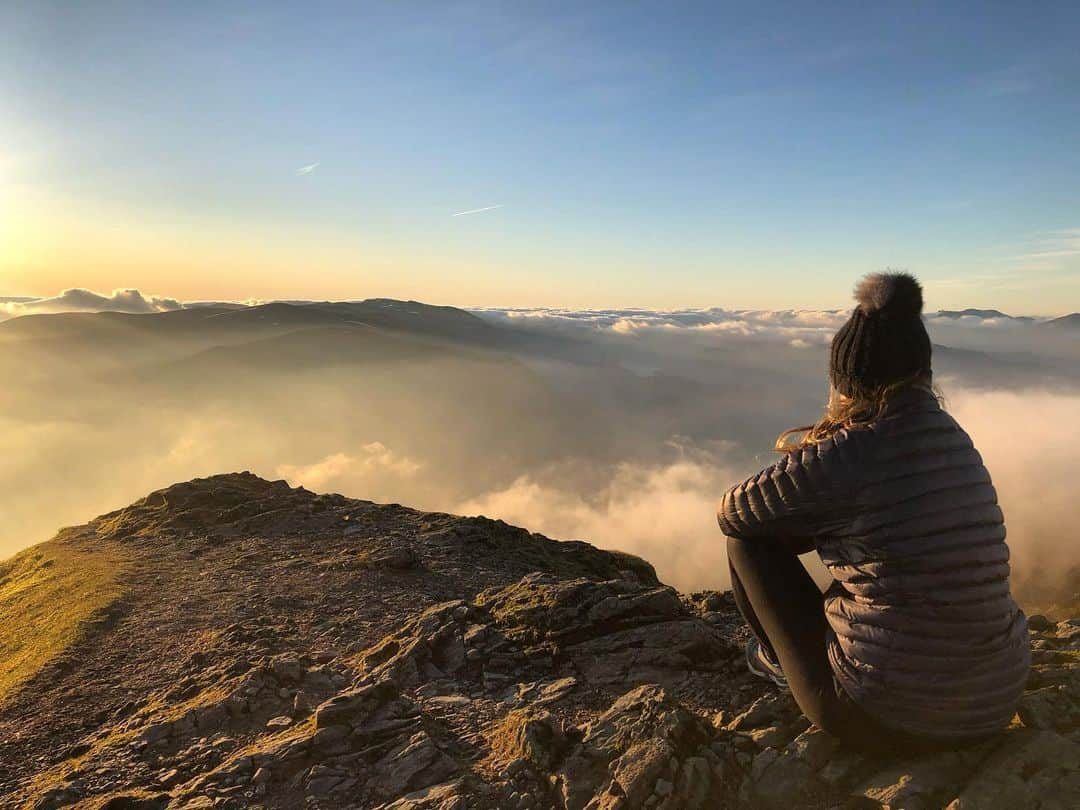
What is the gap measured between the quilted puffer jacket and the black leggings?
257 mm

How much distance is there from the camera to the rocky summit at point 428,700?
4.61 m

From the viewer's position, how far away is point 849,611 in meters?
3.90

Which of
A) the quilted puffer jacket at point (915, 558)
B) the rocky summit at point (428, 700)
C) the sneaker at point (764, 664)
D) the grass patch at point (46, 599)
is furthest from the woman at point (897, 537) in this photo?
the grass patch at point (46, 599)

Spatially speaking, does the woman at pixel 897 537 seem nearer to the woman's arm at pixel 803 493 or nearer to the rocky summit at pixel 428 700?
the woman's arm at pixel 803 493

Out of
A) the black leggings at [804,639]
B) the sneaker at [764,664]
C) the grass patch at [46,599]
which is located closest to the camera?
the black leggings at [804,639]

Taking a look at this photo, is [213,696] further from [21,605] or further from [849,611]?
[21,605]

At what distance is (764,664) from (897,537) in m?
2.36

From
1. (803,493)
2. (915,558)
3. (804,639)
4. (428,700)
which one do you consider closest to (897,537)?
(915,558)

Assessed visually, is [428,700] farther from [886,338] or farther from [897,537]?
[886,338]

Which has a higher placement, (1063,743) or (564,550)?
(1063,743)

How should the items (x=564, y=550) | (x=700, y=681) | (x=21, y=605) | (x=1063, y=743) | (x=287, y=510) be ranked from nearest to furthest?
(x=1063, y=743)
(x=700, y=681)
(x=21, y=605)
(x=564, y=550)
(x=287, y=510)

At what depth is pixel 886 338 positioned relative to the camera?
146 inches

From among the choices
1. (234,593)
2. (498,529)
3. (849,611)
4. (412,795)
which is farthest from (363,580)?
(849,611)

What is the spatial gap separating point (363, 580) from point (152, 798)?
6465mm
